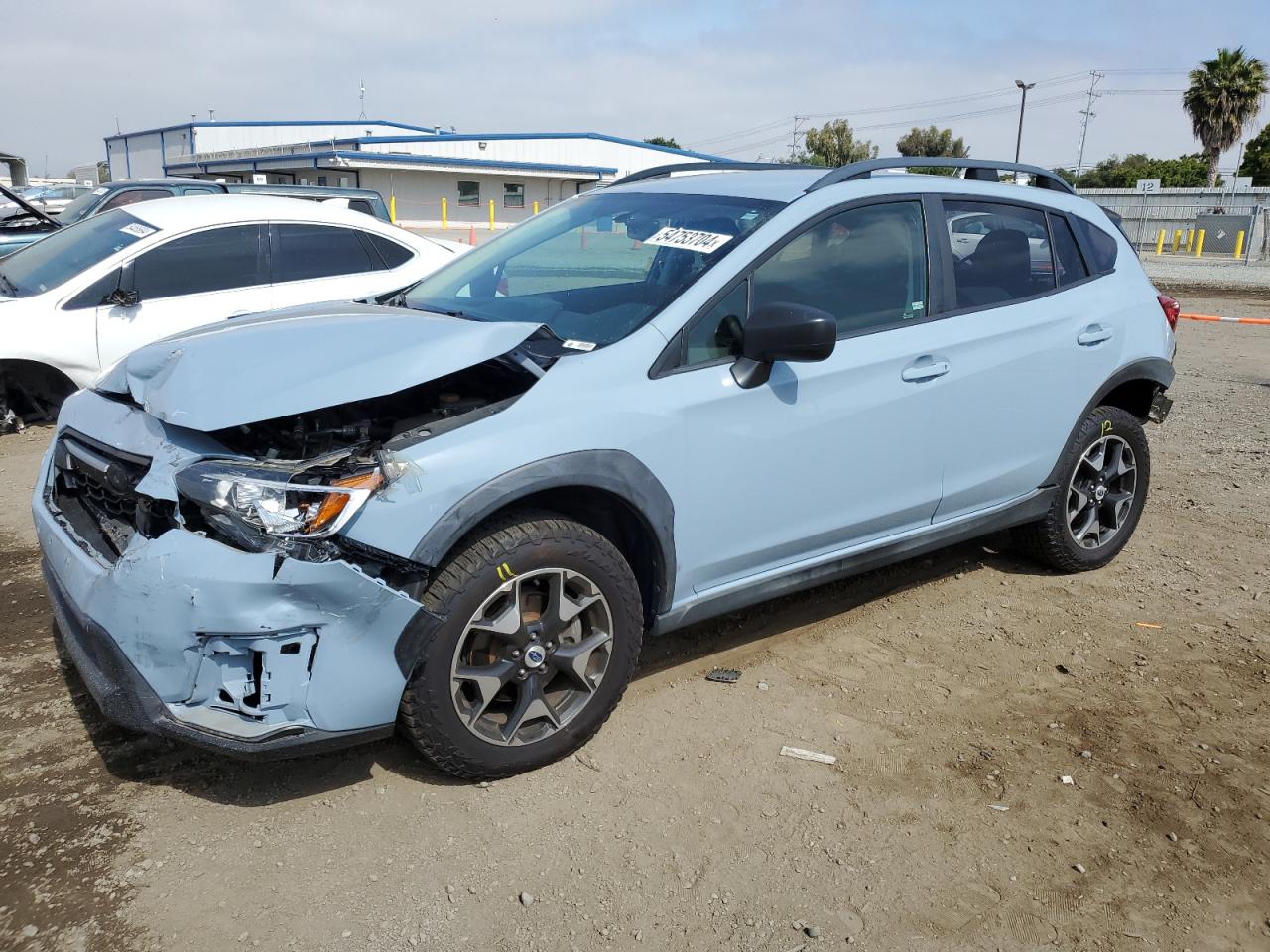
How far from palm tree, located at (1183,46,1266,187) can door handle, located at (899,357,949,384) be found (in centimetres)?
5981

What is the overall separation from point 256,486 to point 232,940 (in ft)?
3.67

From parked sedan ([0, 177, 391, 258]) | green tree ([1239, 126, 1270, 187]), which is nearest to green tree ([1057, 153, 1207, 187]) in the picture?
green tree ([1239, 126, 1270, 187])

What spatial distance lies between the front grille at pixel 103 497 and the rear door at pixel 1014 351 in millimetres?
2774

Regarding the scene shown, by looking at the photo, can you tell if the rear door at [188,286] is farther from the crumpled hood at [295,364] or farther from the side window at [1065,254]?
the side window at [1065,254]

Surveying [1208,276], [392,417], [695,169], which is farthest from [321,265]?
[1208,276]

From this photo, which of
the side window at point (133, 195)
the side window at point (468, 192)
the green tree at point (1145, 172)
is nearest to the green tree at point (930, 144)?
the green tree at point (1145, 172)

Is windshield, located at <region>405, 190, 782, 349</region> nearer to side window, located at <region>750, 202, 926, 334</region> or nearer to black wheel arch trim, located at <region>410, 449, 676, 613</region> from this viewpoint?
side window, located at <region>750, 202, 926, 334</region>

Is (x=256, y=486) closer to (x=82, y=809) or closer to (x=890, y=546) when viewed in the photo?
(x=82, y=809)

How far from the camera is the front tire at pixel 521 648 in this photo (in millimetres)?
2814

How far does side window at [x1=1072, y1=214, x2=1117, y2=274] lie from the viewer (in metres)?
4.71

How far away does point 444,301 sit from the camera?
3.98 meters

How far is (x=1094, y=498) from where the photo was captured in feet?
16.0

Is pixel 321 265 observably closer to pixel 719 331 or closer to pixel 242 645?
pixel 719 331

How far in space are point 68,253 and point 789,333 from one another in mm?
6196
